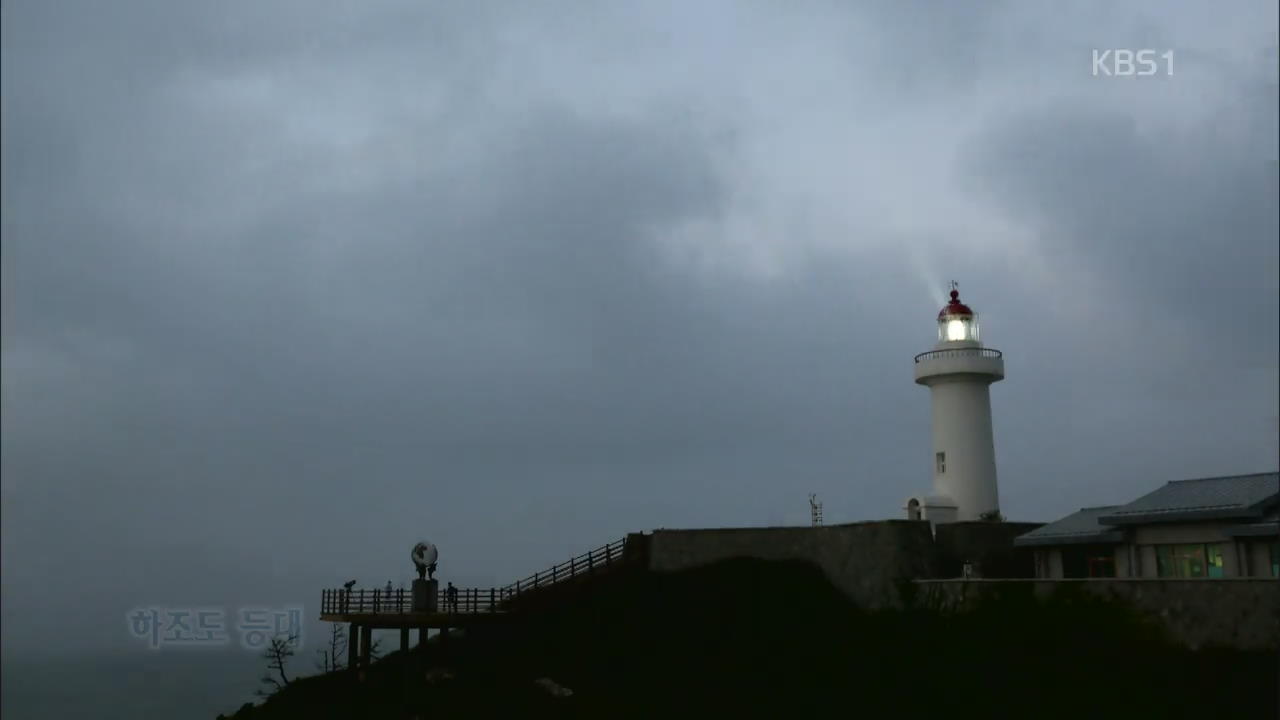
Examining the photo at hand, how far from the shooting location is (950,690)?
90.6ft

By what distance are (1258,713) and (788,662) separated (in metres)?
12.6

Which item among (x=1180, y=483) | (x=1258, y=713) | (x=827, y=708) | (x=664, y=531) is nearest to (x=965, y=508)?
(x=1180, y=483)

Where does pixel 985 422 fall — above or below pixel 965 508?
above

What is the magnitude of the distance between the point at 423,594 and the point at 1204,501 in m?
23.5

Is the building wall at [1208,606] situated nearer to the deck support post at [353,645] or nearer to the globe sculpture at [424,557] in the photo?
the globe sculpture at [424,557]

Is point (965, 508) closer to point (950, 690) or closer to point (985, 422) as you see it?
point (985, 422)

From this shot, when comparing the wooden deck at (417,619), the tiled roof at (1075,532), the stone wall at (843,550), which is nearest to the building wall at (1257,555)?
the tiled roof at (1075,532)

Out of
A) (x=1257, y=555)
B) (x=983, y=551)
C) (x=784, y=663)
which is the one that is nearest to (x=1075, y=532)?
(x=983, y=551)

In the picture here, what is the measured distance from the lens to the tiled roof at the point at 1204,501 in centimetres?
2930

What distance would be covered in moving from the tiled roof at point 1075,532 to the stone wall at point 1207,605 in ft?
20.5

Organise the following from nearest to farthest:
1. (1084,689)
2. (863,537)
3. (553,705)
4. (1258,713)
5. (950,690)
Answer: (1258,713)
(1084,689)
(950,690)
(553,705)
(863,537)

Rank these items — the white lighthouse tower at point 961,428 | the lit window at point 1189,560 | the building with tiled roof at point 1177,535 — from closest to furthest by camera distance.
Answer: the building with tiled roof at point 1177,535
the lit window at point 1189,560
the white lighthouse tower at point 961,428

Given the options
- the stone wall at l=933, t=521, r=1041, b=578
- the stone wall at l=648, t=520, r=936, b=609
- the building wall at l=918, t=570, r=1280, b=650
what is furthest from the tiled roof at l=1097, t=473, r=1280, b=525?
the stone wall at l=648, t=520, r=936, b=609

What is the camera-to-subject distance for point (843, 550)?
34.0 meters
